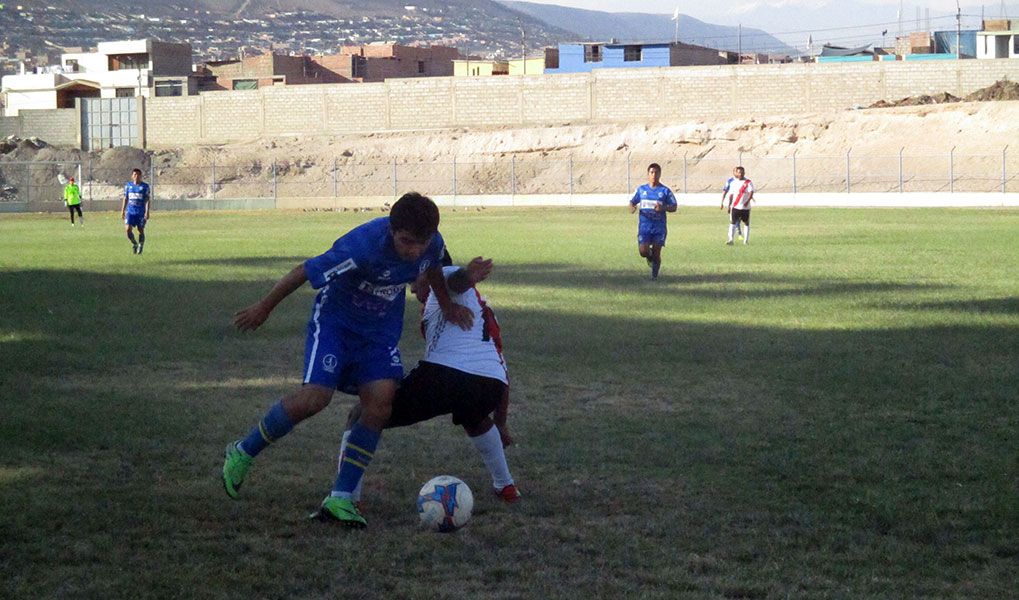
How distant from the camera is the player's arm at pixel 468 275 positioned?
6.38 m

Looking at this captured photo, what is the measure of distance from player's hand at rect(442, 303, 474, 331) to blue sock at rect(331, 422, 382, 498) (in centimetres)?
67

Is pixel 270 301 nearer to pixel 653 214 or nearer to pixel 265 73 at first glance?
pixel 653 214

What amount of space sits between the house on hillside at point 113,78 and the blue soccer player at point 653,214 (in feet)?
303

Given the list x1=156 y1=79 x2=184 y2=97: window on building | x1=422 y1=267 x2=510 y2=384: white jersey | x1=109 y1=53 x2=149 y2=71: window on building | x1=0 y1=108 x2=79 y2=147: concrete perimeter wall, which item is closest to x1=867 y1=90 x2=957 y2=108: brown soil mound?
x1=0 y1=108 x2=79 y2=147: concrete perimeter wall

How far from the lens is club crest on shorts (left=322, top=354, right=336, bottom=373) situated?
6.18 metres

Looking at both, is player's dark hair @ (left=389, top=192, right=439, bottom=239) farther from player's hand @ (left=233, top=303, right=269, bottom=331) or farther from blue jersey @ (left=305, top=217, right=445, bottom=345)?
player's hand @ (left=233, top=303, right=269, bottom=331)

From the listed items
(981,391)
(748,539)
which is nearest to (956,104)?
(981,391)

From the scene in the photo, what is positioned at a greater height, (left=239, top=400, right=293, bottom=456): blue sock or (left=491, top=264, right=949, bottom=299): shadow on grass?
(left=491, top=264, right=949, bottom=299): shadow on grass

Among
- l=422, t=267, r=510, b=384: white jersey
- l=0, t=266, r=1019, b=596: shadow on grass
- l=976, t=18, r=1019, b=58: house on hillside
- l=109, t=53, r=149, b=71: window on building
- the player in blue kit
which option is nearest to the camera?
l=0, t=266, r=1019, b=596: shadow on grass

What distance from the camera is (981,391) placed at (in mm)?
9844

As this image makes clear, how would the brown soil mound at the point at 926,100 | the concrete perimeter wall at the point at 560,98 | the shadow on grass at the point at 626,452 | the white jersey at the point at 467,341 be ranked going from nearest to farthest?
the shadow on grass at the point at 626,452
the white jersey at the point at 467,341
the brown soil mound at the point at 926,100
the concrete perimeter wall at the point at 560,98

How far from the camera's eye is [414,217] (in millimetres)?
5902

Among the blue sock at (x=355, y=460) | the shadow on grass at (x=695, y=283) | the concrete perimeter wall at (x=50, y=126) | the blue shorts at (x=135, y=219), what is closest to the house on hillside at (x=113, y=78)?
the concrete perimeter wall at (x=50, y=126)

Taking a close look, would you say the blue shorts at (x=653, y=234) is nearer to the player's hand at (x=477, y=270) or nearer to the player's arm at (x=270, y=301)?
the player's hand at (x=477, y=270)
